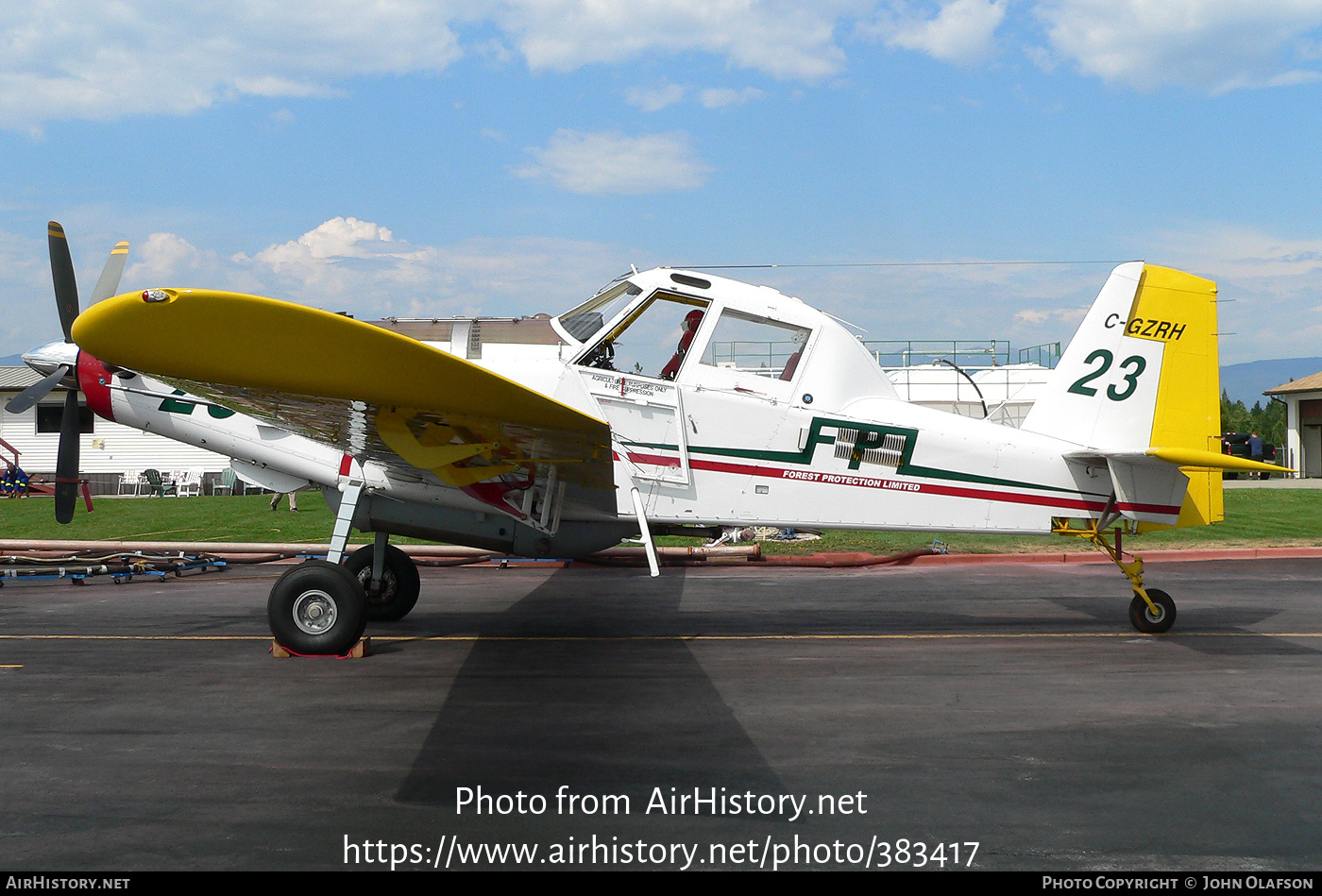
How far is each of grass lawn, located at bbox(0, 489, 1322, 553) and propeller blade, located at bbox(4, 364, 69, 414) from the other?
26.0 ft

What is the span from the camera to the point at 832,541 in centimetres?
1697

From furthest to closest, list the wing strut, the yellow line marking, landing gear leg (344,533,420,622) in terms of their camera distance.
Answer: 1. landing gear leg (344,533,420,622)
2. the yellow line marking
3. the wing strut

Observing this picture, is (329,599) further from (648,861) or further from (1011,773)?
(1011,773)

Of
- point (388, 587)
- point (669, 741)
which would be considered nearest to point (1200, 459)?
point (669, 741)

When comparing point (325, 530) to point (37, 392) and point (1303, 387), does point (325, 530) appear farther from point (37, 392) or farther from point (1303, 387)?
point (1303, 387)

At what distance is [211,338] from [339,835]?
8.26ft

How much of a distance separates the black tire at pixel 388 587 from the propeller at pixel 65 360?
2.90 meters

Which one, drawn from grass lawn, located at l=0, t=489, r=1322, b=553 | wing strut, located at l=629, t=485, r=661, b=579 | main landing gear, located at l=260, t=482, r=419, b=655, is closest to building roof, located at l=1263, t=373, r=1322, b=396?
grass lawn, located at l=0, t=489, r=1322, b=553

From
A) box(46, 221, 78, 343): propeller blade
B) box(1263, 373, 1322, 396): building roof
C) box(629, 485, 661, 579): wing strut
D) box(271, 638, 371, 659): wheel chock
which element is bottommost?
box(271, 638, 371, 659): wheel chock

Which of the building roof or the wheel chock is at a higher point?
the building roof

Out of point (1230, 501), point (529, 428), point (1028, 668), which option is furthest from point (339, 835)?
point (1230, 501)

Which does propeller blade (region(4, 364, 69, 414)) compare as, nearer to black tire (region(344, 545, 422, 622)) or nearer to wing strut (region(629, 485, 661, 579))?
black tire (region(344, 545, 422, 622))

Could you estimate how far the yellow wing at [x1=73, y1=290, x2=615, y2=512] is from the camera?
4.54 m

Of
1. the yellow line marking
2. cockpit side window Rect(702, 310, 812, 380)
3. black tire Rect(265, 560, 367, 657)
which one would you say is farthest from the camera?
the yellow line marking
